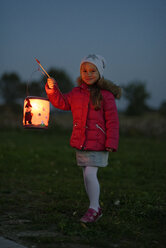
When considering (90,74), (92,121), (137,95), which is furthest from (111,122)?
(137,95)

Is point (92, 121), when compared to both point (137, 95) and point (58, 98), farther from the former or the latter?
point (137, 95)

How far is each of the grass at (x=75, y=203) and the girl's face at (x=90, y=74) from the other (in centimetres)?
166

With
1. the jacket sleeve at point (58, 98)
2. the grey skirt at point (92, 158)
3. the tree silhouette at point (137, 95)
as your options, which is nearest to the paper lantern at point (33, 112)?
the jacket sleeve at point (58, 98)

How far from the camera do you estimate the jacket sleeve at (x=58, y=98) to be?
163 inches

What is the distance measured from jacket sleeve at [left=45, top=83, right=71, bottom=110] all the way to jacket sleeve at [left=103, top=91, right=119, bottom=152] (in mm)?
484

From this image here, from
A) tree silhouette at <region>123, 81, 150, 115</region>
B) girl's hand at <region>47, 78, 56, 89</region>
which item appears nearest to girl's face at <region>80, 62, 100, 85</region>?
girl's hand at <region>47, 78, 56, 89</region>

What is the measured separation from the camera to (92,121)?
405 centimetres

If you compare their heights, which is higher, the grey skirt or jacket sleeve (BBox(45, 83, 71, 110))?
jacket sleeve (BBox(45, 83, 71, 110))

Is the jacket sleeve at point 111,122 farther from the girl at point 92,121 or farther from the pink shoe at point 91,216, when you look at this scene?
the pink shoe at point 91,216

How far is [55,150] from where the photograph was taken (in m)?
10.9

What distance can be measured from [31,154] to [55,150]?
3.94 ft

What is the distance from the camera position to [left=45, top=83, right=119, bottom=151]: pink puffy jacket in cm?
402

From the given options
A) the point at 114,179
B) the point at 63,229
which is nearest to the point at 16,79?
the point at 114,179

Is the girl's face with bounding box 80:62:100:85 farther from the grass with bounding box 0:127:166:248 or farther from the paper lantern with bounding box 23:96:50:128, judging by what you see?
the grass with bounding box 0:127:166:248
